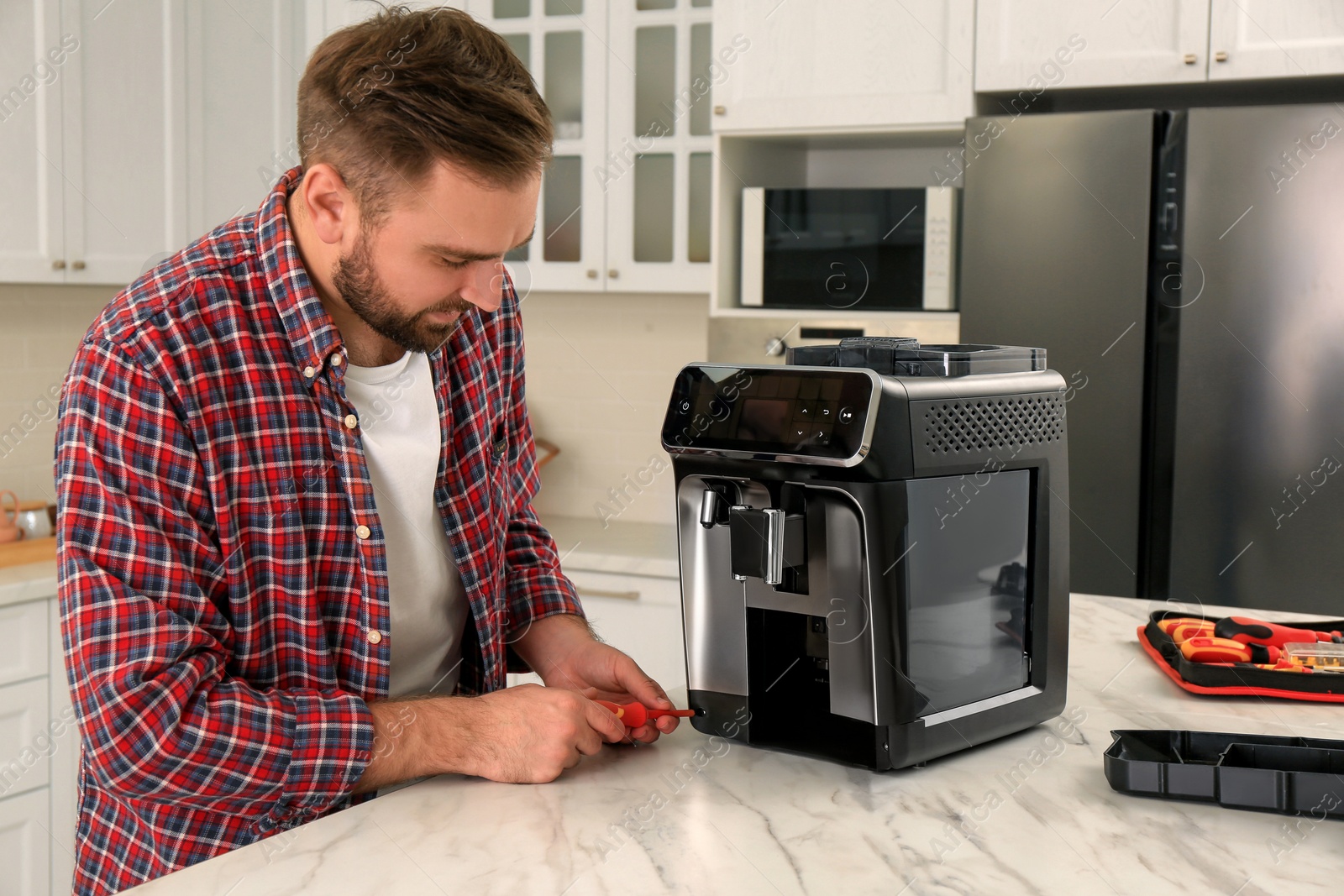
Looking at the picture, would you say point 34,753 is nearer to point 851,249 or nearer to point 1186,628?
point 851,249

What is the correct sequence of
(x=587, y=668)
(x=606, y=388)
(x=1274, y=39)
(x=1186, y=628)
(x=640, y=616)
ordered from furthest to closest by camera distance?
1. (x=606, y=388)
2. (x=640, y=616)
3. (x=1274, y=39)
4. (x=1186, y=628)
5. (x=587, y=668)

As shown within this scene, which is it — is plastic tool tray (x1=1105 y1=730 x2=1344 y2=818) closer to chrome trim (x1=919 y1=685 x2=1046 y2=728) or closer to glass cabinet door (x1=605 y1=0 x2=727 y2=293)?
chrome trim (x1=919 y1=685 x2=1046 y2=728)

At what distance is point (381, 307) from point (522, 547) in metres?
0.42

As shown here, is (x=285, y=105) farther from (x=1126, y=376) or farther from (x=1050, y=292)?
(x=1126, y=376)

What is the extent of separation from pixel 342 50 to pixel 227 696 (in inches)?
24.0

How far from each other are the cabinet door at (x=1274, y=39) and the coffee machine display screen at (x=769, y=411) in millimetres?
1800

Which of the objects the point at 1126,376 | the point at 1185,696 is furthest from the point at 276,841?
the point at 1126,376

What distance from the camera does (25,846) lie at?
2480mm

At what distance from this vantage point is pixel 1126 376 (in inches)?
97.6

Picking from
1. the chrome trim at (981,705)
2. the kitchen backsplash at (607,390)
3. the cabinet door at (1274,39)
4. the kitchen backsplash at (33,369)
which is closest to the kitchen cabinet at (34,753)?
the kitchen backsplash at (33,369)

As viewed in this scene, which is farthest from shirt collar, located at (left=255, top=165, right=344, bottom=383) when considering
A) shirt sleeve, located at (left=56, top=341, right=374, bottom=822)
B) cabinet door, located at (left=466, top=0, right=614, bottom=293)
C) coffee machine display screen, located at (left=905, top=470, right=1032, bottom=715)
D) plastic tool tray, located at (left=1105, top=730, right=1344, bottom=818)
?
cabinet door, located at (left=466, top=0, right=614, bottom=293)

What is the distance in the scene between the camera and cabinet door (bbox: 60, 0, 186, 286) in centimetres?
267

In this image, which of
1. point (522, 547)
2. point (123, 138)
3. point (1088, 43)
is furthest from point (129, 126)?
point (1088, 43)

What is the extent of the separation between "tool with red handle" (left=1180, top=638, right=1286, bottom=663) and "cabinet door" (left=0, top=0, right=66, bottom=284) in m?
2.43
